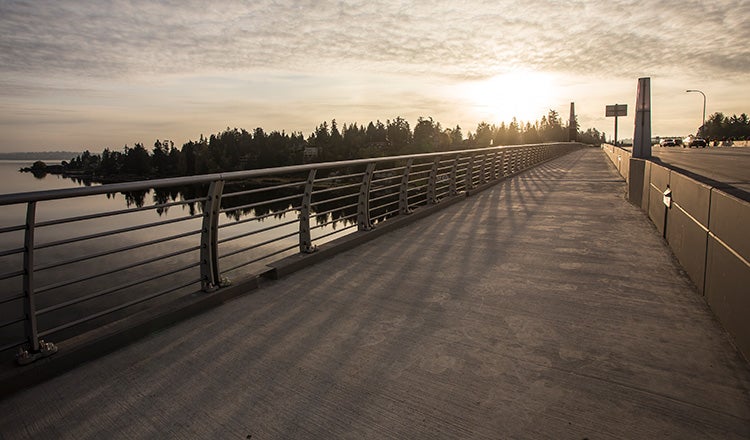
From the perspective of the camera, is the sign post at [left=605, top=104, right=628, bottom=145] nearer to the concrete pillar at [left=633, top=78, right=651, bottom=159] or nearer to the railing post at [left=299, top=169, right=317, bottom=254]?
the concrete pillar at [left=633, top=78, right=651, bottom=159]

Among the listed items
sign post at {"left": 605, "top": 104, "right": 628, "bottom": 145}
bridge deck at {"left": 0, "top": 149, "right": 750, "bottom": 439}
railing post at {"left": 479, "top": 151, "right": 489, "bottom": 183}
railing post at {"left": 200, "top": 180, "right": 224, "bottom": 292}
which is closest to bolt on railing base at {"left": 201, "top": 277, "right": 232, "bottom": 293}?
railing post at {"left": 200, "top": 180, "right": 224, "bottom": 292}

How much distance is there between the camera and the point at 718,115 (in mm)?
138125

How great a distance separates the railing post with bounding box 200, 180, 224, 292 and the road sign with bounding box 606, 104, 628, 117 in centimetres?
6087

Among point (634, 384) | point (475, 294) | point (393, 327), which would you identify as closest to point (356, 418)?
point (393, 327)

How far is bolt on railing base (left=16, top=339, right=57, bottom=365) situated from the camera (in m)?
3.01

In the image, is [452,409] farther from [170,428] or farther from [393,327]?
[170,428]

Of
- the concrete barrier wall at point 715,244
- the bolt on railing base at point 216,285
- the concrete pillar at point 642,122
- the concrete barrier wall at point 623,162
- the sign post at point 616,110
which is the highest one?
the sign post at point 616,110

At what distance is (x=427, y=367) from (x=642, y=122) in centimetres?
1480

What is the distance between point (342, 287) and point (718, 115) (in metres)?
173

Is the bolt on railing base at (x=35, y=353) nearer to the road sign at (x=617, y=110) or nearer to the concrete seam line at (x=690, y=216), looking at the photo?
the concrete seam line at (x=690, y=216)

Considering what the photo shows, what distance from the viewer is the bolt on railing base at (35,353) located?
301 centimetres

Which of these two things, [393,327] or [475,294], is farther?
[475,294]

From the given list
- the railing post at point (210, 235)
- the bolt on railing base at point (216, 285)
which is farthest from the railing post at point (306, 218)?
the railing post at point (210, 235)

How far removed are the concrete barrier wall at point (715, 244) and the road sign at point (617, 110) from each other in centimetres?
5650
